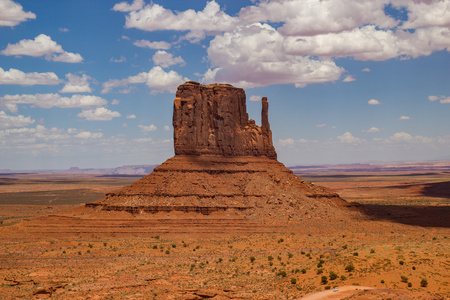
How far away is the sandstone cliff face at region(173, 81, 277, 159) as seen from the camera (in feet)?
321

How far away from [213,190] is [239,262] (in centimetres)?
3193

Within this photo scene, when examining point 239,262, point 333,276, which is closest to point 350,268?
point 333,276

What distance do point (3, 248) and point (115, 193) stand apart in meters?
24.0

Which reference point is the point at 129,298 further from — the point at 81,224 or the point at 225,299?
the point at 81,224

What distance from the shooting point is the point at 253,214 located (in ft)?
293

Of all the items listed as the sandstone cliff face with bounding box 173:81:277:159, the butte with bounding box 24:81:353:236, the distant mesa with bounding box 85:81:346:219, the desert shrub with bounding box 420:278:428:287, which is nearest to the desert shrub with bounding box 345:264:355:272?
the desert shrub with bounding box 420:278:428:287

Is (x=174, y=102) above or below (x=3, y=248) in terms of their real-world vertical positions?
above

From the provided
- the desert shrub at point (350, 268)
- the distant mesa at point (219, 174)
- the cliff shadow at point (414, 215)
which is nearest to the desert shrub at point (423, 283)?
the desert shrub at point (350, 268)

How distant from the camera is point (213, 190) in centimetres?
9294

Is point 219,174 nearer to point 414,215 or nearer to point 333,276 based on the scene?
point 414,215

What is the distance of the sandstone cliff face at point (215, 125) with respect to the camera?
97.8 meters

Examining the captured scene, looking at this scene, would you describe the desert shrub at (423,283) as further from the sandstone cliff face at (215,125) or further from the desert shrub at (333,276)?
the sandstone cliff face at (215,125)

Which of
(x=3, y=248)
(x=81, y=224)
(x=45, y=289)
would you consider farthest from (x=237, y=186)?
(x=45, y=289)

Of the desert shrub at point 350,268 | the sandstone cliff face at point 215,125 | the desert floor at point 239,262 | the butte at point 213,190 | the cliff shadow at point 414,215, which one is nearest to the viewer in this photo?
the desert floor at point 239,262
